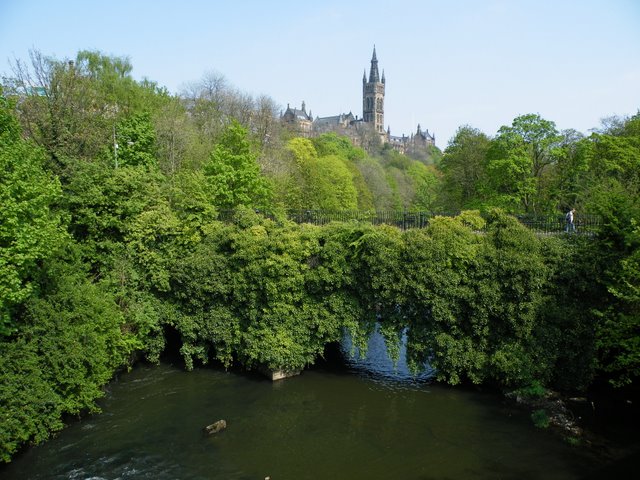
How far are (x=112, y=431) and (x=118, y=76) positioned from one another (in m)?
35.9

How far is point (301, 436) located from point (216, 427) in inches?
135

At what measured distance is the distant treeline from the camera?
1792 cm

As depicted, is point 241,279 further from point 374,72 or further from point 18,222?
point 374,72

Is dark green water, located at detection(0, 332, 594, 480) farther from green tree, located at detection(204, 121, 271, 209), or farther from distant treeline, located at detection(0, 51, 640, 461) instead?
green tree, located at detection(204, 121, 271, 209)

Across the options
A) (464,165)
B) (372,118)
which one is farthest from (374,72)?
(464,165)

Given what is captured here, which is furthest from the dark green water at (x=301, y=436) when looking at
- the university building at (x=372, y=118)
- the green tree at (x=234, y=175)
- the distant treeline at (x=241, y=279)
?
the university building at (x=372, y=118)

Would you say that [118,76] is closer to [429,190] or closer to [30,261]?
[30,261]

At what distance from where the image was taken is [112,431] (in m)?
19.2

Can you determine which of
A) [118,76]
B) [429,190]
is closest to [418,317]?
[118,76]

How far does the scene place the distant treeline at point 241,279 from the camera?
17922mm

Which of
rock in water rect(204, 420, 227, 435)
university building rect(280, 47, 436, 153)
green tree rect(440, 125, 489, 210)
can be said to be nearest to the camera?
rock in water rect(204, 420, 227, 435)

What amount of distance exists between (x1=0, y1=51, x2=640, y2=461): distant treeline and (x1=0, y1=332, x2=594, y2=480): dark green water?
4.32ft

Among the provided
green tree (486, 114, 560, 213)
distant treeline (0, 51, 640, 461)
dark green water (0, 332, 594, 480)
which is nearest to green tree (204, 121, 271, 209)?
distant treeline (0, 51, 640, 461)

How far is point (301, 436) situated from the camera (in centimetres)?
1911
